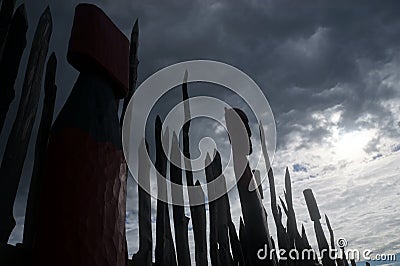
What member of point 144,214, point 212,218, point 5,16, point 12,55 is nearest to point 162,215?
point 144,214

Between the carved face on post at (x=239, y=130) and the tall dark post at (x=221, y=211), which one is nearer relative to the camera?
the carved face on post at (x=239, y=130)

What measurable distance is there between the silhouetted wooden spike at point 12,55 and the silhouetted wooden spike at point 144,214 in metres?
1.28

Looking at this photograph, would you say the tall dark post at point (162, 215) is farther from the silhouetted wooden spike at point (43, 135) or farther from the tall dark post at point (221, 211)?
the silhouetted wooden spike at point (43, 135)

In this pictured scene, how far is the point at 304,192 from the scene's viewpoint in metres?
3.57

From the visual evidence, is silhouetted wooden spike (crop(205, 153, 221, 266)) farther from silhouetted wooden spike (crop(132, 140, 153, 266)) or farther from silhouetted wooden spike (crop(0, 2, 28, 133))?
silhouetted wooden spike (crop(0, 2, 28, 133))

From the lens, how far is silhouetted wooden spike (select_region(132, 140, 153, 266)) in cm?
228

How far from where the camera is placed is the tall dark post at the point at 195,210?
2.85 metres

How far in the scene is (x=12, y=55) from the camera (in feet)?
5.77

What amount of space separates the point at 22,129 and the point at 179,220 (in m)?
1.58

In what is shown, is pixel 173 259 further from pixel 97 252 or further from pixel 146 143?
pixel 97 252

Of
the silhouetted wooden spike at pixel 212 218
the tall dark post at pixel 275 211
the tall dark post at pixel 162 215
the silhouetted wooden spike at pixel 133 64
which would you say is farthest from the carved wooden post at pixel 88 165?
the tall dark post at pixel 275 211

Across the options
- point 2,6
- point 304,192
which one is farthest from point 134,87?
point 304,192

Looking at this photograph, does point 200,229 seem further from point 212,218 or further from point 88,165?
point 88,165

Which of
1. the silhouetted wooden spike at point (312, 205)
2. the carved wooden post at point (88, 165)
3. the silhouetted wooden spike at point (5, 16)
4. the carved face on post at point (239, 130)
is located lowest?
the carved wooden post at point (88, 165)
